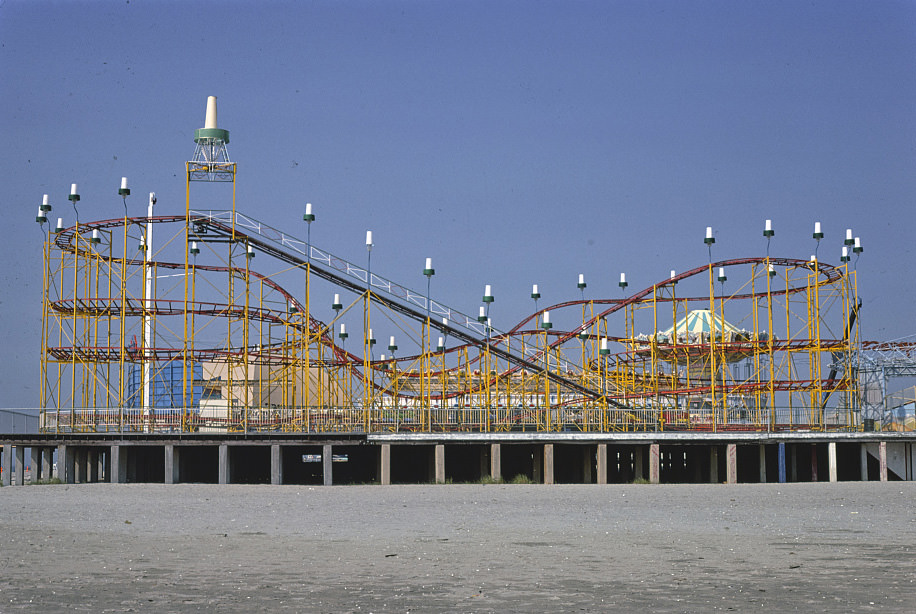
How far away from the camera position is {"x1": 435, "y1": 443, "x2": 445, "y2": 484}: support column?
3791 centimetres

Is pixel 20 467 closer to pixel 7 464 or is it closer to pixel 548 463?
pixel 7 464

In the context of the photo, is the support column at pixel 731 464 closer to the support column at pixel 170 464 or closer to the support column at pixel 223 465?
the support column at pixel 223 465

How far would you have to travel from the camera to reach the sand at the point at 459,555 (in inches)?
515

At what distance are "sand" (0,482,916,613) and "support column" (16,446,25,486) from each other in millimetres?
11230

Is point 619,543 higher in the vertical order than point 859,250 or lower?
lower

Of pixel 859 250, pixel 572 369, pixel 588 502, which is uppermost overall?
pixel 859 250

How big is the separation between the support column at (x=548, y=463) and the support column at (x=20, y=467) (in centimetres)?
1660

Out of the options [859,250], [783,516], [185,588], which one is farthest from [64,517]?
[859,250]

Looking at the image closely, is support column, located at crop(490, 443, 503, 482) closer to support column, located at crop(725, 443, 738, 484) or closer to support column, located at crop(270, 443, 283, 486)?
support column, located at crop(270, 443, 283, 486)

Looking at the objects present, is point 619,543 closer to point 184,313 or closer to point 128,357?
point 184,313

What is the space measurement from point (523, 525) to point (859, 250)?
29868 mm

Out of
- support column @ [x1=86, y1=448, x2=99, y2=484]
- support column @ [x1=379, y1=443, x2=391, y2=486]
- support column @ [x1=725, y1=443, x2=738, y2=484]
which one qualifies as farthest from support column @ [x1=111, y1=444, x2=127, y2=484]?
support column @ [x1=725, y1=443, x2=738, y2=484]

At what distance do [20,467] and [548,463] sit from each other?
56.3 feet

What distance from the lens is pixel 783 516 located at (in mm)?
23375
